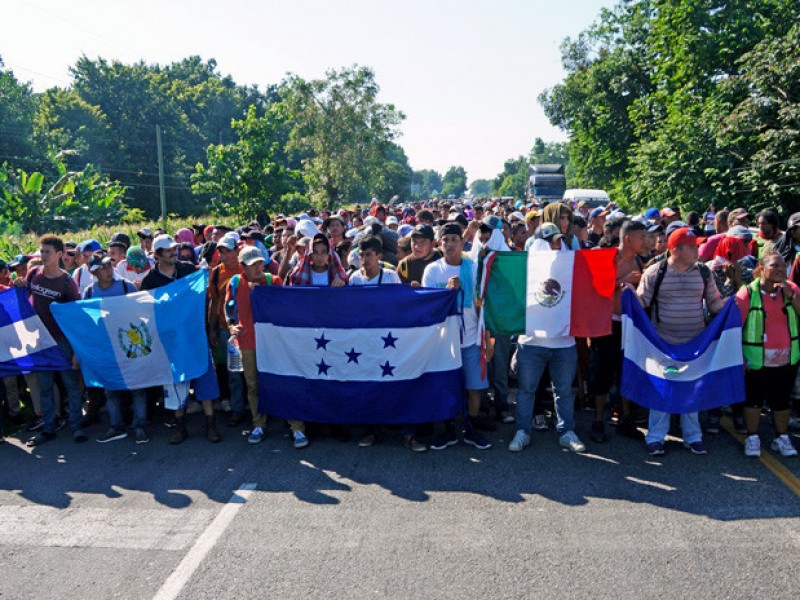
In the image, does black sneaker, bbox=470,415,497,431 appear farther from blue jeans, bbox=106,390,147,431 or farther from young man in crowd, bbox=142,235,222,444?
blue jeans, bbox=106,390,147,431

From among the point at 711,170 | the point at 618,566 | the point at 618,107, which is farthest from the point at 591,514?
the point at 618,107

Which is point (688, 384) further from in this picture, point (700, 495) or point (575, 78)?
point (575, 78)

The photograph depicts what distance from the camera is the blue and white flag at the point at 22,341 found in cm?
750

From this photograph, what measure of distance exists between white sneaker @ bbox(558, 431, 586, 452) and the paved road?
4.3 inches

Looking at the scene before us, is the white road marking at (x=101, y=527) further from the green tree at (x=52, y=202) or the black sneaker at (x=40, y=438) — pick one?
the green tree at (x=52, y=202)

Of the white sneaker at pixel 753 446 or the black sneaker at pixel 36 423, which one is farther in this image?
the black sneaker at pixel 36 423

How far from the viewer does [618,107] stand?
37938mm

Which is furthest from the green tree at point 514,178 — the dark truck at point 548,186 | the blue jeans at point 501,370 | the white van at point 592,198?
the blue jeans at point 501,370

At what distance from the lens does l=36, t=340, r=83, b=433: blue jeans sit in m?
7.54

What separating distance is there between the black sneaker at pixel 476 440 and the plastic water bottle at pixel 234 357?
2.43 metres

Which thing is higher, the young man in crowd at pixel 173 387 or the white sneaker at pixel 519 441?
the young man in crowd at pixel 173 387

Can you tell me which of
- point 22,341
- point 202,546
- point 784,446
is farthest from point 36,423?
point 784,446

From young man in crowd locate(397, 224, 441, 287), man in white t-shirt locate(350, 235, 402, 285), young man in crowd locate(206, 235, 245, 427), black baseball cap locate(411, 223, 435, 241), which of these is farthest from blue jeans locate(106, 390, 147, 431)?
black baseball cap locate(411, 223, 435, 241)

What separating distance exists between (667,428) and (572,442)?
2.93 feet
